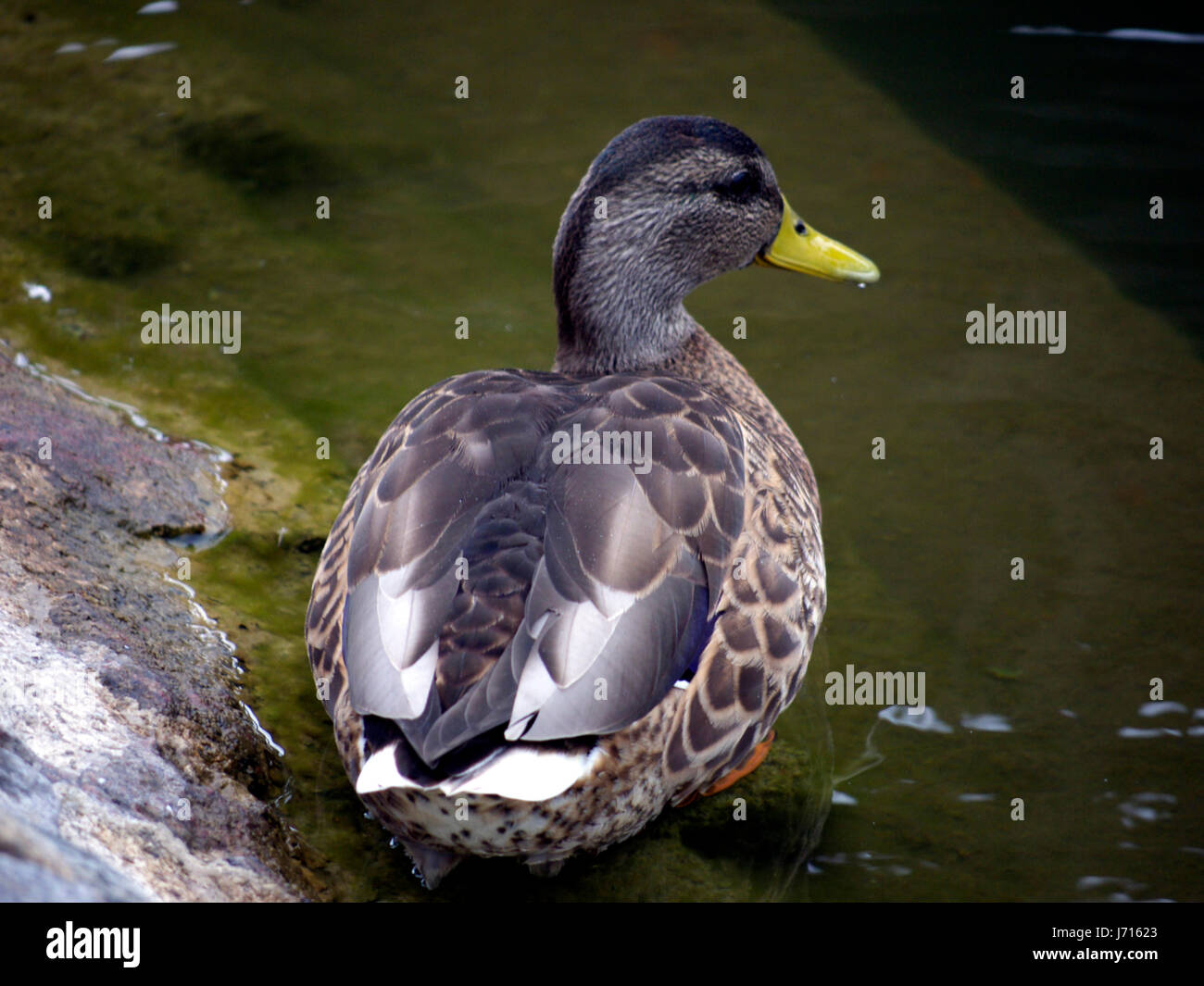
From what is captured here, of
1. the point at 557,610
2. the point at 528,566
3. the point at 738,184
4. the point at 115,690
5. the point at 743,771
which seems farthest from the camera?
the point at 738,184

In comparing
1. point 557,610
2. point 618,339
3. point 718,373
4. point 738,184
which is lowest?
point 557,610

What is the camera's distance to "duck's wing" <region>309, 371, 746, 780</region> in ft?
9.10

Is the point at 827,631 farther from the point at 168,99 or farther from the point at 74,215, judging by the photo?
the point at 168,99

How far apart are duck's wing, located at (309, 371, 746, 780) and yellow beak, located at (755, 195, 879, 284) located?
1.41m

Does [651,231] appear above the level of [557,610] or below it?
above

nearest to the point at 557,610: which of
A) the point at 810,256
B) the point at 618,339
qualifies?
the point at 618,339

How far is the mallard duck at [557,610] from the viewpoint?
2760mm

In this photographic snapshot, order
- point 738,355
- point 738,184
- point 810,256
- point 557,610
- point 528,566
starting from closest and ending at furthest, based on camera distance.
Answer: point 557,610 < point 528,566 < point 738,184 < point 810,256 < point 738,355

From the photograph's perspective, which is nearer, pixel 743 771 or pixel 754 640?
pixel 754 640

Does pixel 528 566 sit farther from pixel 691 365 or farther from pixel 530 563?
pixel 691 365

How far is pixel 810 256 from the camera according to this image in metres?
4.82

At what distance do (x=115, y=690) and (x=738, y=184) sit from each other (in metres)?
2.65

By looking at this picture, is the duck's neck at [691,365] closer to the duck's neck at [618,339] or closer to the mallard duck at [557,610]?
the duck's neck at [618,339]
